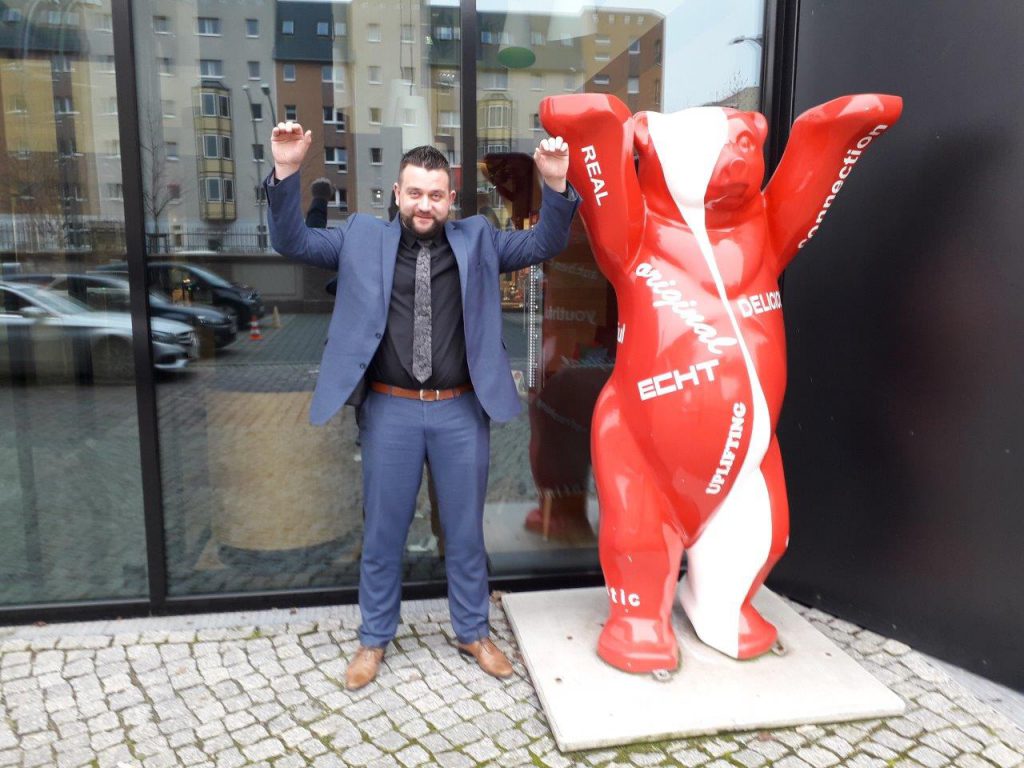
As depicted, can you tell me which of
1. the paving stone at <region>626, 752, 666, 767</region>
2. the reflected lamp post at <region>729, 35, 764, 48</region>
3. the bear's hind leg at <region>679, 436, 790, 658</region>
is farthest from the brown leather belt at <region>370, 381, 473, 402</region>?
the reflected lamp post at <region>729, 35, 764, 48</region>

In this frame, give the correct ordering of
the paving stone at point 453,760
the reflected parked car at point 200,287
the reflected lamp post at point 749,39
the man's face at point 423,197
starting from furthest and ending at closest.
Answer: the reflected lamp post at point 749,39
the reflected parked car at point 200,287
the man's face at point 423,197
the paving stone at point 453,760

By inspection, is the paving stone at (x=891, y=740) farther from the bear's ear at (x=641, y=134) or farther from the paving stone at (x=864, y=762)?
the bear's ear at (x=641, y=134)

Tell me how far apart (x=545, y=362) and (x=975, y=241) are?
183cm

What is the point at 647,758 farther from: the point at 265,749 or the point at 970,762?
the point at 265,749

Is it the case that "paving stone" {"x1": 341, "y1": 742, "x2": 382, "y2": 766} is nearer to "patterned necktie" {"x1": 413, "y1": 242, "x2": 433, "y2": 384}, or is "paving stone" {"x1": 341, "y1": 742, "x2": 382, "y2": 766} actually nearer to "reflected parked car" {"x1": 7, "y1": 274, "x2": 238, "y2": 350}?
"patterned necktie" {"x1": 413, "y1": 242, "x2": 433, "y2": 384}

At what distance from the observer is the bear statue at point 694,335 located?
2.60 m

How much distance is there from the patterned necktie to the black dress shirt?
2cm

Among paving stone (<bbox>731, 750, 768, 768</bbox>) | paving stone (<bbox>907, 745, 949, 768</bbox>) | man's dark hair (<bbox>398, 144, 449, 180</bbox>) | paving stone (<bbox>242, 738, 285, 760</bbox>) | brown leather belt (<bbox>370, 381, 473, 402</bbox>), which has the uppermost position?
man's dark hair (<bbox>398, 144, 449, 180</bbox>)

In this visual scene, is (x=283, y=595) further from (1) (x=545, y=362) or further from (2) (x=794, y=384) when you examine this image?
(2) (x=794, y=384)

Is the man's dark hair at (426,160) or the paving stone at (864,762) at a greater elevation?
the man's dark hair at (426,160)

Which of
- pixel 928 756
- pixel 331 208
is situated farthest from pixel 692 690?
pixel 331 208

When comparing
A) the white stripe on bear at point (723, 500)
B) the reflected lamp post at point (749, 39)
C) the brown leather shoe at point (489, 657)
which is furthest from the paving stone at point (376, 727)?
the reflected lamp post at point (749, 39)

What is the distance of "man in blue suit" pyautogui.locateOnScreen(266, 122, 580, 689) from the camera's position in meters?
2.67

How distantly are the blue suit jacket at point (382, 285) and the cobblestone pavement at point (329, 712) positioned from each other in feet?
3.33
